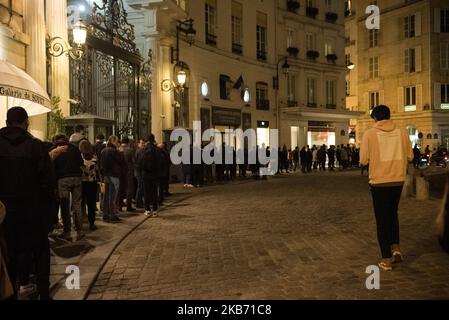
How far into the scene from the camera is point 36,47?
39.0 ft

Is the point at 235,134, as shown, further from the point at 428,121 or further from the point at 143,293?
the point at 143,293

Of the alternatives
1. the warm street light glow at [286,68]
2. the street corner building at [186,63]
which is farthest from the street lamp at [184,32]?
the warm street light glow at [286,68]

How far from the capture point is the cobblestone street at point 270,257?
5906 mm

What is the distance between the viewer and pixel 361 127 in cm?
5009

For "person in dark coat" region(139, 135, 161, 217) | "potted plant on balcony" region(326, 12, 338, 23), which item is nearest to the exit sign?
"potted plant on balcony" region(326, 12, 338, 23)

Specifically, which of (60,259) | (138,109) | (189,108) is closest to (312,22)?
(189,108)

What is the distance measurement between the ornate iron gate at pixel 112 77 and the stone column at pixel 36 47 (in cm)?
212

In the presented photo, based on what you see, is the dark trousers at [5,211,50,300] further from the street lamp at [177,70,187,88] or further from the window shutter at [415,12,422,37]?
the window shutter at [415,12,422,37]

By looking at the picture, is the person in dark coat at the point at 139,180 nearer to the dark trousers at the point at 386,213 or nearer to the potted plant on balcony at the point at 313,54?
the dark trousers at the point at 386,213

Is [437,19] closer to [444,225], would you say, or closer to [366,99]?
[366,99]

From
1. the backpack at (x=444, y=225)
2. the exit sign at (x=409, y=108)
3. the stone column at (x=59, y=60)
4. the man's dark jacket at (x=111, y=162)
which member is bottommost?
the backpack at (x=444, y=225)

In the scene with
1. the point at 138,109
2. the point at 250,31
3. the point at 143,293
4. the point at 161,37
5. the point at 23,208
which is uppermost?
the point at 250,31

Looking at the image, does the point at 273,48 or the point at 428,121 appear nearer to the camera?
the point at 273,48

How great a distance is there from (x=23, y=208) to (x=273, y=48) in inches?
1216
